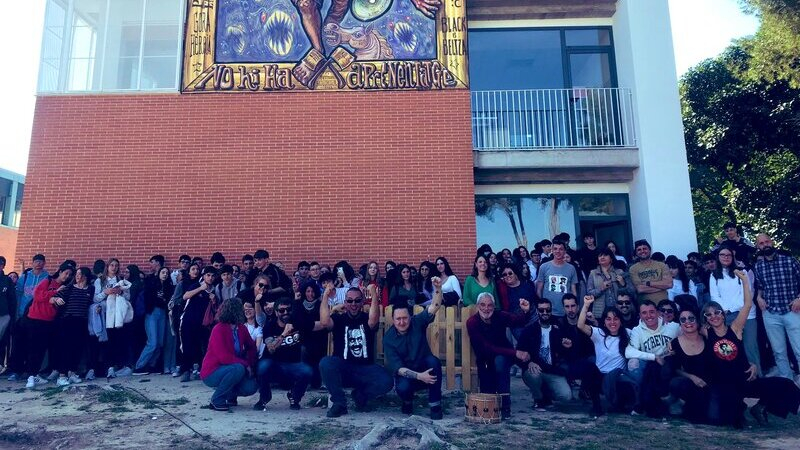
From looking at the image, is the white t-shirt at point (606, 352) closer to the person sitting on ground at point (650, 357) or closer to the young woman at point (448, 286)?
A: the person sitting on ground at point (650, 357)

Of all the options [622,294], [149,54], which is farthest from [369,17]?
[622,294]

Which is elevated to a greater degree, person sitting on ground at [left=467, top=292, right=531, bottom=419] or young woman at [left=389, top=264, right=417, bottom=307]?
young woman at [left=389, top=264, right=417, bottom=307]

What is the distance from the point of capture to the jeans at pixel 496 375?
20.3 feet

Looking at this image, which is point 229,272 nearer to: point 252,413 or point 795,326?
point 252,413

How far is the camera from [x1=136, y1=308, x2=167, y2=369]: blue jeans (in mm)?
8180

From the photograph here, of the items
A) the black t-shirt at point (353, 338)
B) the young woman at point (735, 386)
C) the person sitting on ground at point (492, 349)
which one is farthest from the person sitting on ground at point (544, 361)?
the black t-shirt at point (353, 338)

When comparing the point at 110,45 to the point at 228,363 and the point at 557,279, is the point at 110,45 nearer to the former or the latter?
the point at 228,363

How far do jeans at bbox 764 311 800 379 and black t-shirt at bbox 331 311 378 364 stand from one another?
5422mm

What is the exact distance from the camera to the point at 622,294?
22.4ft

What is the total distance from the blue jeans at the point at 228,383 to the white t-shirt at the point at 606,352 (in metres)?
4.14

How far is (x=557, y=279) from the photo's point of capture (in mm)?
7863

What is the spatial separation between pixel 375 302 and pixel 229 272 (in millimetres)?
2853

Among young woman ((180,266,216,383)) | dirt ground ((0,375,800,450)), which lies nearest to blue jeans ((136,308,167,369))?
young woman ((180,266,216,383))

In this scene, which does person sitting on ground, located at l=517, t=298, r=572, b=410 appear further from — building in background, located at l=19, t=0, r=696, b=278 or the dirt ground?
building in background, located at l=19, t=0, r=696, b=278
